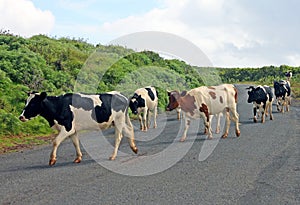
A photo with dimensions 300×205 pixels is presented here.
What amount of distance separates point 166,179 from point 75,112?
346 centimetres

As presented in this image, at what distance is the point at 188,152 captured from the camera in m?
12.4

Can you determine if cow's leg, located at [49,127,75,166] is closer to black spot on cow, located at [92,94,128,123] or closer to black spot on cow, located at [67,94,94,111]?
black spot on cow, located at [67,94,94,111]

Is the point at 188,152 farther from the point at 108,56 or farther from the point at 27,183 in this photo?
the point at 108,56

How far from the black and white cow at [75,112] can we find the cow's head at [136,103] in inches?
237

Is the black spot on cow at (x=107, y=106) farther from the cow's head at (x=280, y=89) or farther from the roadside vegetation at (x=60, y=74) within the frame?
the cow's head at (x=280, y=89)

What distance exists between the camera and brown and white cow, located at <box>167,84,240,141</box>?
50.5ft

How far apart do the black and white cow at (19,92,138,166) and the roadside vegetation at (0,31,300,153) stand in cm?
334

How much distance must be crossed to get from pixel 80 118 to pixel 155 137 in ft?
17.4

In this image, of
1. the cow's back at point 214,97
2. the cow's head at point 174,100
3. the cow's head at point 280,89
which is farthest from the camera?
the cow's head at point 280,89

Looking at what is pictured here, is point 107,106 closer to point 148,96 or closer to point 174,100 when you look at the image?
point 174,100

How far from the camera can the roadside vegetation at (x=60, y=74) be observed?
1712cm

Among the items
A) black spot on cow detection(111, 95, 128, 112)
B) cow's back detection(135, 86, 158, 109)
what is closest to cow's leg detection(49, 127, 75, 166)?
black spot on cow detection(111, 95, 128, 112)

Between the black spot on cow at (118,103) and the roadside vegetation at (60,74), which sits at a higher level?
the roadside vegetation at (60,74)

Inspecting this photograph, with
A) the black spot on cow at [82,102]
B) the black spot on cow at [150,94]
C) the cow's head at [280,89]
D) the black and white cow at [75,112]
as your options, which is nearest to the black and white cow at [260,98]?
the cow's head at [280,89]
